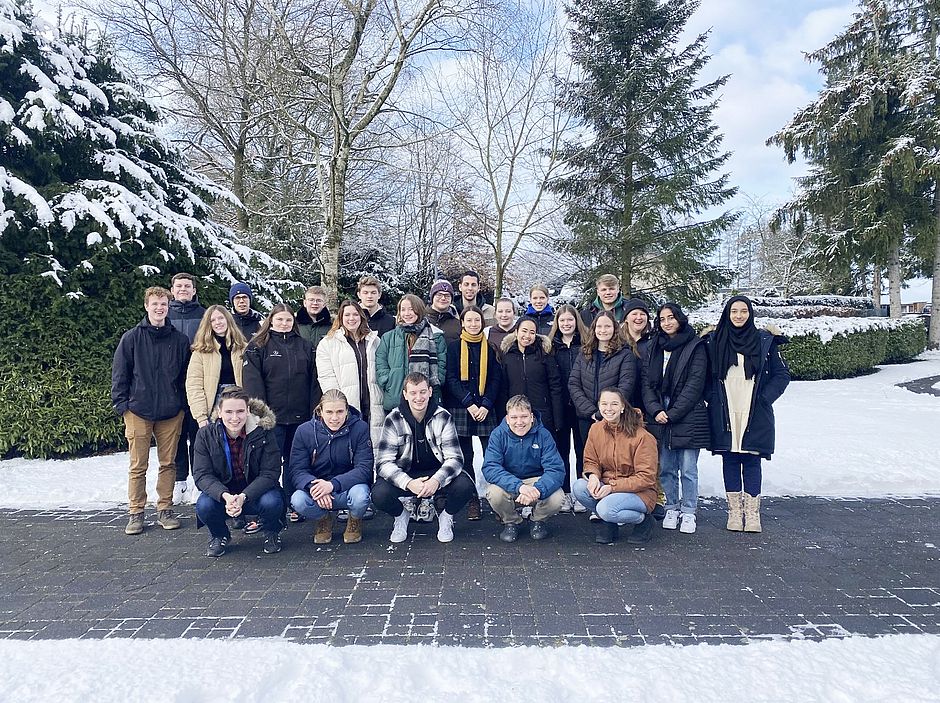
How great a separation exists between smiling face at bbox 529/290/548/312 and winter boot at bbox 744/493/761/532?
254 cm

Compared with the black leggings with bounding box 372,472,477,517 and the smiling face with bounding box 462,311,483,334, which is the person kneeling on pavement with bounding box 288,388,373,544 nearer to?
the black leggings with bounding box 372,472,477,517

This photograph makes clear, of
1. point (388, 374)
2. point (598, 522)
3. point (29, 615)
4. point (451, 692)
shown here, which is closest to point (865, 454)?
point (598, 522)

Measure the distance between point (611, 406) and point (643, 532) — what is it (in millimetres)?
1029

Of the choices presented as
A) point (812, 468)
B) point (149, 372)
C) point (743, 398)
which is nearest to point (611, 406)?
point (743, 398)

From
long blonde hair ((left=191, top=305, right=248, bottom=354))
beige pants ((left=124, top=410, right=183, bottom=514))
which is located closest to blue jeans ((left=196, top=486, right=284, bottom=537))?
beige pants ((left=124, top=410, right=183, bottom=514))

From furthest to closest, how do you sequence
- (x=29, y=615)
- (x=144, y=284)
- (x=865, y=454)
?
(x=144, y=284)
(x=865, y=454)
(x=29, y=615)

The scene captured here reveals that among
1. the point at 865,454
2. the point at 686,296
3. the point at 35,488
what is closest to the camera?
the point at 35,488

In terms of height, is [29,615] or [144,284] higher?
[144,284]

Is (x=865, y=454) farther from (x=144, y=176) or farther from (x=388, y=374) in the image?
(x=144, y=176)

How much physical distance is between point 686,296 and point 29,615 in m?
16.2

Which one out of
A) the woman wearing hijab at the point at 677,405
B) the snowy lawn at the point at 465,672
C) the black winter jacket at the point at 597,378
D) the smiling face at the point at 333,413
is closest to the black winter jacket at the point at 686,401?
the woman wearing hijab at the point at 677,405

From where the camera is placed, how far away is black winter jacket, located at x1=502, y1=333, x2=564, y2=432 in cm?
514

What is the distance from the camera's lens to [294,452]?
14.7 feet

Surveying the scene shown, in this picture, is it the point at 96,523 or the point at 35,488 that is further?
the point at 35,488
